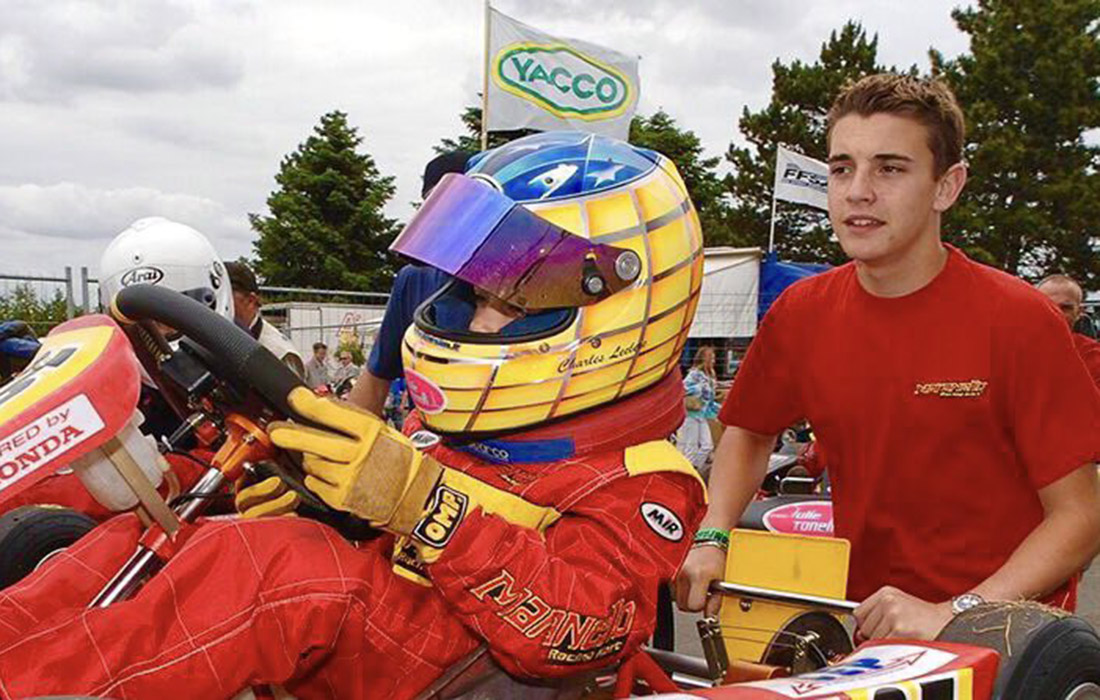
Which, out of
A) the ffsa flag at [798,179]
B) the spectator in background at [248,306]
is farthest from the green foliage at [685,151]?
the spectator in background at [248,306]

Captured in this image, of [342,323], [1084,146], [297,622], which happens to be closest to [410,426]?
[297,622]

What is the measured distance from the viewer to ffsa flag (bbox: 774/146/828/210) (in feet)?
55.5

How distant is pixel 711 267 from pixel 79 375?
1212 cm

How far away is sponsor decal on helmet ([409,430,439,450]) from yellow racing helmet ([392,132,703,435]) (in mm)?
199

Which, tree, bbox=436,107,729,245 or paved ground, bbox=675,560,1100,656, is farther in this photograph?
tree, bbox=436,107,729,245

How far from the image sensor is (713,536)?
2.70 metres

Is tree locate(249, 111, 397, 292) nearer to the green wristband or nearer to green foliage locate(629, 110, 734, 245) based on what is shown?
green foliage locate(629, 110, 734, 245)

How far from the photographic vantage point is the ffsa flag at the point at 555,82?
944 centimetres

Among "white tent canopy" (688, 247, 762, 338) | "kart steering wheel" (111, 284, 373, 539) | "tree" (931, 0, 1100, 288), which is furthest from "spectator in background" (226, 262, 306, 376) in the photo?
"tree" (931, 0, 1100, 288)

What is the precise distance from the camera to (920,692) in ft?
5.54

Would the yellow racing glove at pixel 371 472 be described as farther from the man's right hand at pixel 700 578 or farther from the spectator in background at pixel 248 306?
the spectator in background at pixel 248 306

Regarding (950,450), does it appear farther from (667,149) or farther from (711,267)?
(667,149)

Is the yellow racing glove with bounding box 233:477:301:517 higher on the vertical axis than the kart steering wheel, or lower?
lower

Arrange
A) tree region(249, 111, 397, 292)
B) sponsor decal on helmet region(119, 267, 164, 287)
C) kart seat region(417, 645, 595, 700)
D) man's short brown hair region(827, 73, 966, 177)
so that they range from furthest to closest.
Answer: tree region(249, 111, 397, 292)
sponsor decal on helmet region(119, 267, 164, 287)
man's short brown hair region(827, 73, 966, 177)
kart seat region(417, 645, 595, 700)
